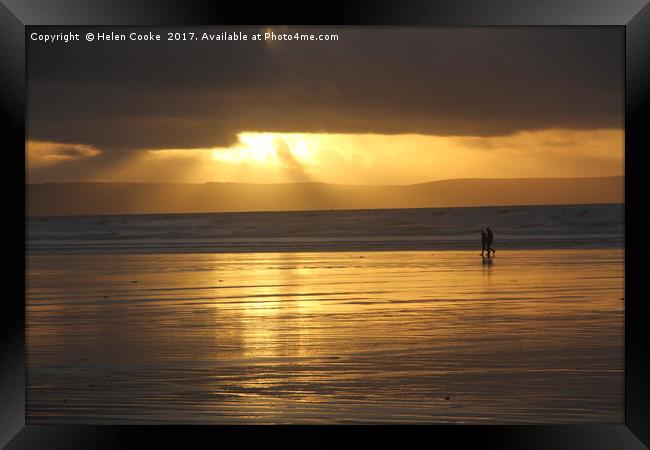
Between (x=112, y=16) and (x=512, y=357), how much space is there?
175 inches

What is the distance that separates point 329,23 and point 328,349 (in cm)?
358

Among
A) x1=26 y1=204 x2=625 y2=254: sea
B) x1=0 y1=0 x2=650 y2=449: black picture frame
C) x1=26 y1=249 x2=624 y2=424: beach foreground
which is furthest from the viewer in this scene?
x1=26 y1=204 x2=625 y2=254: sea

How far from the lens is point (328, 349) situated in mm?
7727

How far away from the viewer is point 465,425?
4.98m

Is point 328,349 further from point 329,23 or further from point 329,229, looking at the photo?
point 329,229

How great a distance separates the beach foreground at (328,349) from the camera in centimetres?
590

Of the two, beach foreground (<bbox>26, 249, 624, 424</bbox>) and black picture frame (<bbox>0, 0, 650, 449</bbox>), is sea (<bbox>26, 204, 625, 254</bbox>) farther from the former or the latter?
black picture frame (<bbox>0, 0, 650, 449</bbox>)

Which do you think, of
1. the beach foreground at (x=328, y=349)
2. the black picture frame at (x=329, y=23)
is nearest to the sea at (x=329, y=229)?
the beach foreground at (x=328, y=349)

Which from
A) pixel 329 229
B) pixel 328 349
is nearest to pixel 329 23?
pixel 328 349

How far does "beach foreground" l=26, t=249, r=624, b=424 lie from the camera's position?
5898mm

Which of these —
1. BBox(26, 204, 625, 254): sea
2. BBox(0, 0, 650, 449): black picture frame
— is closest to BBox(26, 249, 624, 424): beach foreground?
BBox(0, 0, 650, 449): black picture frame

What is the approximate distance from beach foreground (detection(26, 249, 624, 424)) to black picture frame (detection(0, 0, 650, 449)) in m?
0.41

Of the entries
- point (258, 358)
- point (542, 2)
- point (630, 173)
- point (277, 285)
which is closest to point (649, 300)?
point (630, 173)

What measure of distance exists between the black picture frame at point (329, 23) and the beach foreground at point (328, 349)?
0.41 metres
